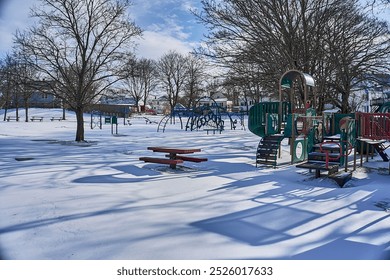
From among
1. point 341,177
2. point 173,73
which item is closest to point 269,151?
point 341,177

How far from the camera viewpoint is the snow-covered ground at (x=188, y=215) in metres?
3.51

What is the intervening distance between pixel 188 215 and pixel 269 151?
16.4 feet

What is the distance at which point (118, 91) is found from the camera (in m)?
17.9

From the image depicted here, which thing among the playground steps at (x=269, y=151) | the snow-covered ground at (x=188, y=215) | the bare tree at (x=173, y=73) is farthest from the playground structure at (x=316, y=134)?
the bare tree at (x=173, y=73)

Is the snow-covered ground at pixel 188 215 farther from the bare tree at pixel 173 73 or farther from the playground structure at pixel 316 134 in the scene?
the bare tree at pixel 173 73

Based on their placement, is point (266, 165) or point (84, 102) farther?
point (84, 102)

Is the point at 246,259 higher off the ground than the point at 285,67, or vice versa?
the point at 285,67

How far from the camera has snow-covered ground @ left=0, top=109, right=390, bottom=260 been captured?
11.5 feet

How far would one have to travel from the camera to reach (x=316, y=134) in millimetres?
9617

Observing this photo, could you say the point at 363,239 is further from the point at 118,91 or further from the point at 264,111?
the point at 118,91

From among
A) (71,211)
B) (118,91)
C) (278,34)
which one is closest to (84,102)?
(118,91)

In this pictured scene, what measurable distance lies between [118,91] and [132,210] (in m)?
14.1
